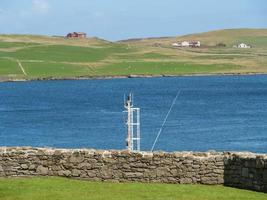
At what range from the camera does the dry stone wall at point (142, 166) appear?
69.8ft

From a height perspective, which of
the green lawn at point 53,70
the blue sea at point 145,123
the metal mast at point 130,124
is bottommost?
the blue sea at point 145,123

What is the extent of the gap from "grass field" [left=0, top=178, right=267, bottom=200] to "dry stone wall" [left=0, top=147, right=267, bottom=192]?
435 mm

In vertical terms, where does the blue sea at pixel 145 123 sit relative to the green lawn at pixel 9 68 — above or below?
below

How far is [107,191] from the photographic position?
2088cm

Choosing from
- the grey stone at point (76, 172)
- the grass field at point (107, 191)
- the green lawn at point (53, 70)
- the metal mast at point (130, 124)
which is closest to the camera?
the grass field at point (107, 191)

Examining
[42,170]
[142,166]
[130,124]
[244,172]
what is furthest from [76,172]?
[244,172]

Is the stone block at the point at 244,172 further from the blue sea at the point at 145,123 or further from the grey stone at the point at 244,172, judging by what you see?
the blue sea at the point at 145,123

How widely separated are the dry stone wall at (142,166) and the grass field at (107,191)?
435 mm

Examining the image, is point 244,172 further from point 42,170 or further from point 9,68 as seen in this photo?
point 9,68

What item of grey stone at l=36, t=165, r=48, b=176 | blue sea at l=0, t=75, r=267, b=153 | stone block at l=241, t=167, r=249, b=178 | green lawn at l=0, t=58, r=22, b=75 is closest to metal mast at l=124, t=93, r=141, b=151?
grey stone at l=36, t=165, r=48, b=176

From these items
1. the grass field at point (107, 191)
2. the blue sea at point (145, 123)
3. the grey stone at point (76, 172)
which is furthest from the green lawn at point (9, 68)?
the grass field at point (107, 191)

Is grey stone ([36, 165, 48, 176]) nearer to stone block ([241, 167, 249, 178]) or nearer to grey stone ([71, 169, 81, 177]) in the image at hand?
grey stone ([71, 169, 81, 177])

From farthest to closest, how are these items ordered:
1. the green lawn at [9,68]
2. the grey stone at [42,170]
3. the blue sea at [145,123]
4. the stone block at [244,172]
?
the green lawn at [9,68] → the blue sea at [145,123] → the grey stone at [42,170] → the stone block at [244,172]

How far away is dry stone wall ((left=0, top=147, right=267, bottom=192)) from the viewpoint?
69.8 feet
